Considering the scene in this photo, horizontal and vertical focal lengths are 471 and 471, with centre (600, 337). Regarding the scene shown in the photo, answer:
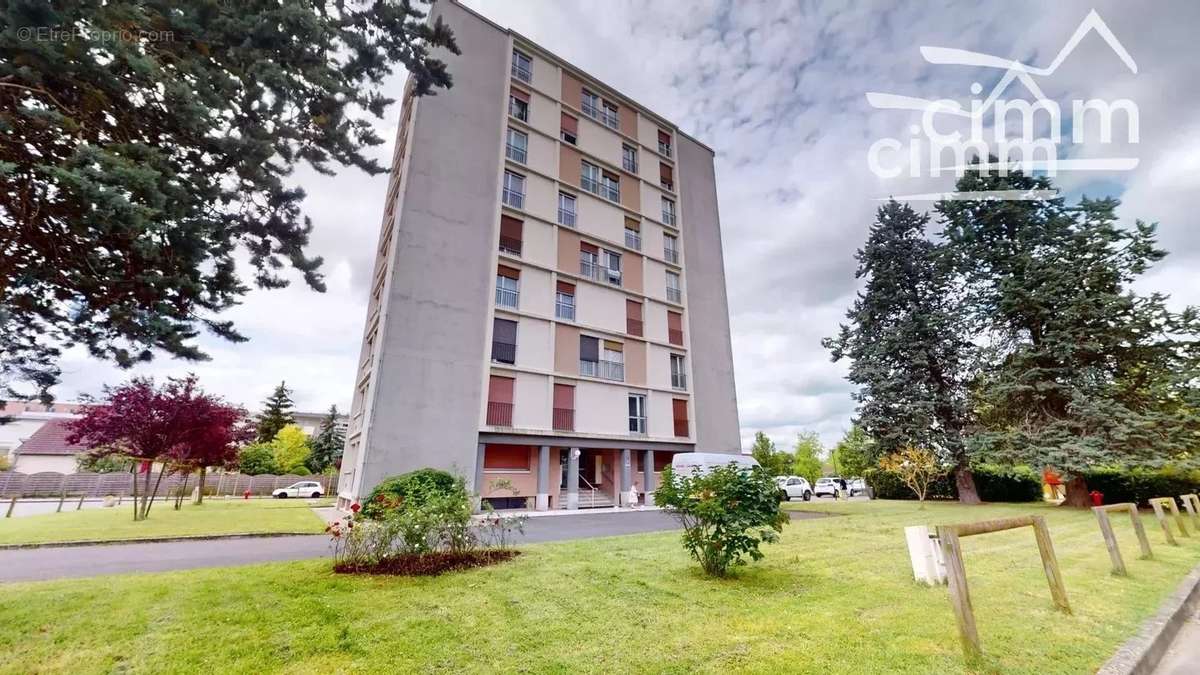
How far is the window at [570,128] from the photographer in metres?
25.6

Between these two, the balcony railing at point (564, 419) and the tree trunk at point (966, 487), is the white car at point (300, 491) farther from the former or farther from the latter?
the tree trunk at point (966, 487)

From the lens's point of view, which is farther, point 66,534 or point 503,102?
point 503,102

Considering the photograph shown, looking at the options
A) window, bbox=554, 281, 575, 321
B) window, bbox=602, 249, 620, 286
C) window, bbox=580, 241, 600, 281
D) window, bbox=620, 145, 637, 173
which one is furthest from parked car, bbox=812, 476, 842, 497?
window, bbox=620, 145, 637, 173

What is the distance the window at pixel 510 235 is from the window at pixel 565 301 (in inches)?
105

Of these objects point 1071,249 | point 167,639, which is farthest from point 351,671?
point 1071,249

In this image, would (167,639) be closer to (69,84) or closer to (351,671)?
(351,671)

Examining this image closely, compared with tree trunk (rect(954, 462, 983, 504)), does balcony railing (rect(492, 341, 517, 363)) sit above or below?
above

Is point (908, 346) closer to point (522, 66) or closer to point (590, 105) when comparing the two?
point (590, 105)

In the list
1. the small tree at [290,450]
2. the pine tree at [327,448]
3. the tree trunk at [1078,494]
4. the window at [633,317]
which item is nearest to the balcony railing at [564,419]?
the window at [633,317]

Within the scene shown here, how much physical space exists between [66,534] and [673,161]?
2973 cm

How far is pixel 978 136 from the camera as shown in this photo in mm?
15602

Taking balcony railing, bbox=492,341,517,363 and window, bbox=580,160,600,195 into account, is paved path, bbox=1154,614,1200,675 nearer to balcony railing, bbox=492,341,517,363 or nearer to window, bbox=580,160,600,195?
balcony railing, bbox=492,341,517,363

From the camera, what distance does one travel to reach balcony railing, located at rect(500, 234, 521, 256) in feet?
71.7

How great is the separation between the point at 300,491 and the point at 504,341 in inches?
824
